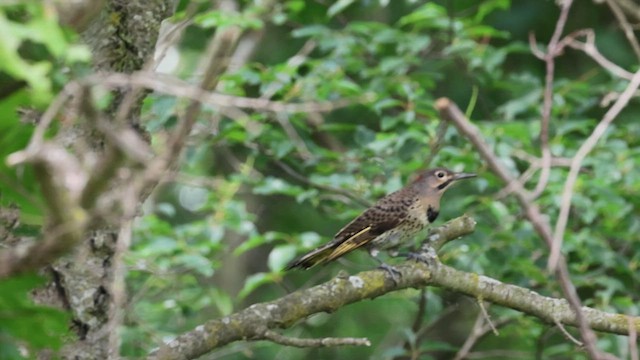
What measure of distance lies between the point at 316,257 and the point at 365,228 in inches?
14.0

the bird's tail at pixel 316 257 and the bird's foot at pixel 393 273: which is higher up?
the bird's foot at pixel 393 273

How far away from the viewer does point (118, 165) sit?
196 centimetres

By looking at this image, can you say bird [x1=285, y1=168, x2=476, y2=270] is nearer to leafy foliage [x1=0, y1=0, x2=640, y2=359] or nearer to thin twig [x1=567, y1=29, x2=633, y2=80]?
leafy foliage [x1=0, y1=0, x2=640, y2=359]

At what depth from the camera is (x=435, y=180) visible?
6.68 m

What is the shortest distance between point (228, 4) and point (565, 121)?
110 inches

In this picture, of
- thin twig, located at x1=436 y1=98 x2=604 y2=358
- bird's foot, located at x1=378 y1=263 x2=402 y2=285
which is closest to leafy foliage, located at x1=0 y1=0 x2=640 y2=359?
bird's foot, located at x1=378 y1=263 x2=402 y2=285

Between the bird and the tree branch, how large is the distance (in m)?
1.34

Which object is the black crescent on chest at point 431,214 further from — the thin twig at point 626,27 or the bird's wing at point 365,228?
the thin twig at point 626,27

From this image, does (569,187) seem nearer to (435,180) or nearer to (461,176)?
(461,176)

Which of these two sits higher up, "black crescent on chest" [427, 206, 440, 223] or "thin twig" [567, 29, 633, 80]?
"thin twig" [567, 29, 633, 80]

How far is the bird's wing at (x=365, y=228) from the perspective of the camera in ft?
A: 20.4

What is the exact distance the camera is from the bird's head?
258 inches

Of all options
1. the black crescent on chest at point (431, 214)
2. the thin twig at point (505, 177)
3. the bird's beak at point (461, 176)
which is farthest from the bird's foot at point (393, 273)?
the thin twig at point (505, 177)

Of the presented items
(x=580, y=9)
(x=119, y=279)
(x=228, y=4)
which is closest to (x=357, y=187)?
(x=228, y=4)
